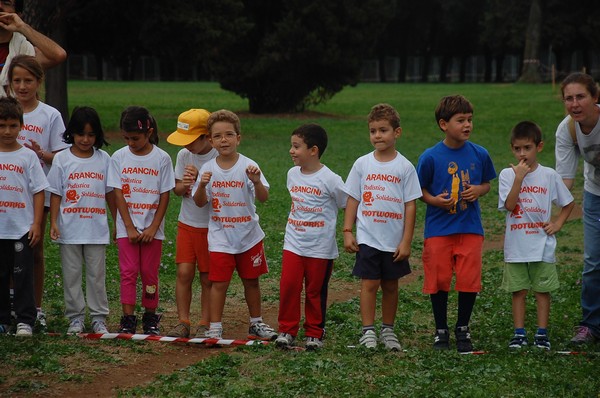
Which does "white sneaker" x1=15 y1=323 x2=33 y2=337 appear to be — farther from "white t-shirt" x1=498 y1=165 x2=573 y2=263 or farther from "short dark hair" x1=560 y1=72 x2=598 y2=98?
"short dark hair" x1=560 y1=72 x2=598 y2=98

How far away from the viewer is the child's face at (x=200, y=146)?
26.0 feet

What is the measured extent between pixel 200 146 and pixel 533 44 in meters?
61.7

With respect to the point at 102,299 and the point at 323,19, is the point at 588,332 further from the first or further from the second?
the point at 323,19

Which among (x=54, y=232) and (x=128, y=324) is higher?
(x=54, y=232)

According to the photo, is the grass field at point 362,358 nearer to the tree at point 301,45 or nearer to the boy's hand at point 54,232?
the boy's hand at point 54,232

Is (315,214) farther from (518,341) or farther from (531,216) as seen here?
(518,341)

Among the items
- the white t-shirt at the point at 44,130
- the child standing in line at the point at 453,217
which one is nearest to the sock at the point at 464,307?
the child standing in line at the point at 453,217

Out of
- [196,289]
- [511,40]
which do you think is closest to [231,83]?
[196,289]

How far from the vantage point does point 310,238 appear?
7555 mm

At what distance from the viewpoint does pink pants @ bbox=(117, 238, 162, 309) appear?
7.88 meters

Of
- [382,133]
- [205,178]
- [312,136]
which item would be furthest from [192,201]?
[382,133]

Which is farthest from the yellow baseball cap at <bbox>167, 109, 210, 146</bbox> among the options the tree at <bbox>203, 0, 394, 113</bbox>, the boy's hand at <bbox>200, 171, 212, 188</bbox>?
the tree at <bbox>203, 0, 394, 113</bbox>

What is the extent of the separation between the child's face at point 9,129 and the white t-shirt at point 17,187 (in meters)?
0.12

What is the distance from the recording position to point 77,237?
25.7ft
